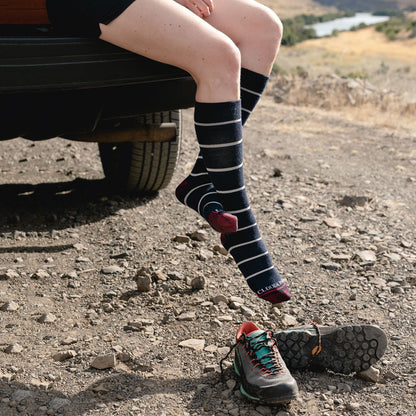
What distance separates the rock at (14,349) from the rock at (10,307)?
11.7 inches

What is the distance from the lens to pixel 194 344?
2.27 m

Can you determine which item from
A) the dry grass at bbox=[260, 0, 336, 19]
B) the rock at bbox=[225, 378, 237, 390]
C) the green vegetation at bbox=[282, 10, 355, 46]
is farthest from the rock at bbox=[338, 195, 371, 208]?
the dry grass at bbox=[260, 0, 336, 19]

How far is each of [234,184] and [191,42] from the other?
486 mm

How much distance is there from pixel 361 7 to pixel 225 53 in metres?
78.7

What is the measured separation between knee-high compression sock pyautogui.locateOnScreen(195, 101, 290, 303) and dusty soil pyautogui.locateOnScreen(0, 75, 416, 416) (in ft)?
1.05

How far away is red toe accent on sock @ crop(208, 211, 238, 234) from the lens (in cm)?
206

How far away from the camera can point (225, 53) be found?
2045 mm

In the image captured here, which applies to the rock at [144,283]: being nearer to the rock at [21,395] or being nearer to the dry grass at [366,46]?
the rock at [21,395]

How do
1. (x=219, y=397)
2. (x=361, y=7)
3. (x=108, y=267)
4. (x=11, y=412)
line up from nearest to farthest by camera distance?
(x=11, y=412), (x=219, y=397), (x=108, y=267), (x=361, y=7)

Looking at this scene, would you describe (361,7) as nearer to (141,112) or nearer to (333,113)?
(333,113)

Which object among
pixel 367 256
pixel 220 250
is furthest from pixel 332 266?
pixel 220 250

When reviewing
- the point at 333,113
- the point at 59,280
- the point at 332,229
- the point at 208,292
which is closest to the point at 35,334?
the point at 59,280

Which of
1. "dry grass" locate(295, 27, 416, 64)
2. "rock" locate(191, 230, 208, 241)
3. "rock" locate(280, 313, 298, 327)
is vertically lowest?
"dry grass" locate(295, 27, 416, 64)

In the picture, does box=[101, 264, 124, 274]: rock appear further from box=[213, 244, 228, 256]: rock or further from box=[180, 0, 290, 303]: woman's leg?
box=[180, 0, 290, 303]: woman's leg
